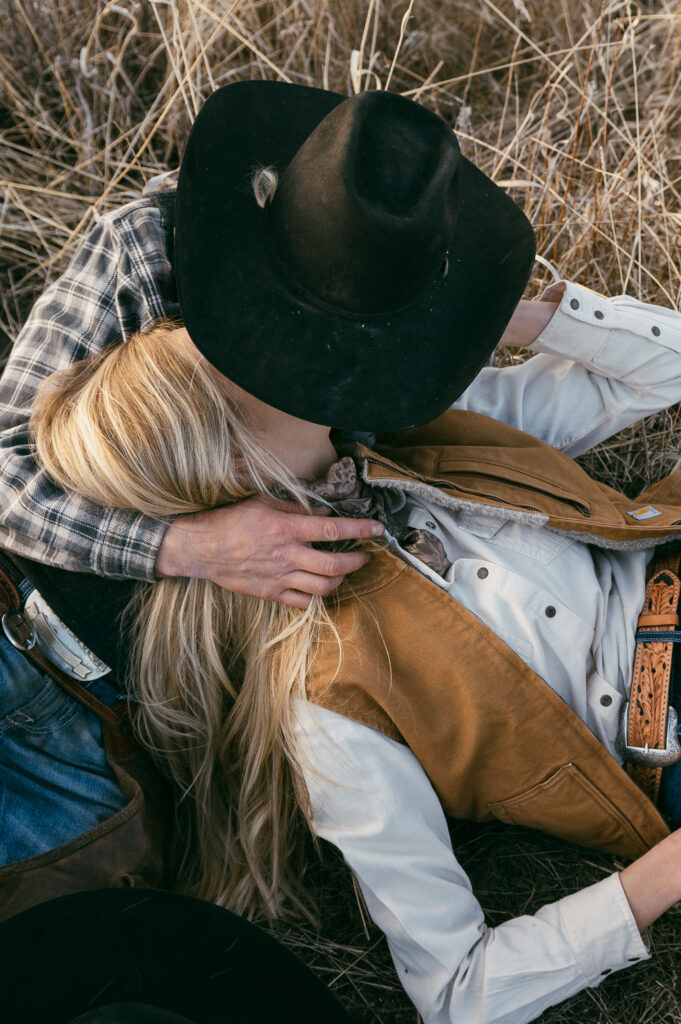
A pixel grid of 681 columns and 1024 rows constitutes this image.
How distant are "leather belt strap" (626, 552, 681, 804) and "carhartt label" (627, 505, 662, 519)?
150 mm

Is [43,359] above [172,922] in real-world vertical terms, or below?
above

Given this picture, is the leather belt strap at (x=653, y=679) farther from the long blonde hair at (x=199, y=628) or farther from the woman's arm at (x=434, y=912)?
the long blonde hair at (x=199, y=628)

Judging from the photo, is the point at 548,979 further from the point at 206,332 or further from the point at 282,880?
the point at 206,332

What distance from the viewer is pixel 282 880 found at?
2049 mm

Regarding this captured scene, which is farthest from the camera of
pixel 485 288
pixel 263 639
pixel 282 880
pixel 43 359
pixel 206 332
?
Answer: pixel 282 880

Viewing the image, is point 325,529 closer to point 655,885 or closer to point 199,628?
point 199,628

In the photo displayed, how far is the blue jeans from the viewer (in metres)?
1.77

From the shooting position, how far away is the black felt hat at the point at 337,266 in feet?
3.90

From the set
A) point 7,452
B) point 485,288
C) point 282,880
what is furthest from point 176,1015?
point 485,288

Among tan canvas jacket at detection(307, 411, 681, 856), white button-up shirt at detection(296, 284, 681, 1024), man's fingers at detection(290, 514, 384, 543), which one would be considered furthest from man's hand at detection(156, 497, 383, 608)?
white button-up shirt at detection(296, 284, 681, 1024)

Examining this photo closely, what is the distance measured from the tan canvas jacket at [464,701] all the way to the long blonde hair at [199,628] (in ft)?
0.38

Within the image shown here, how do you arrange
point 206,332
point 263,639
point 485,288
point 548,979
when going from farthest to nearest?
point 263,639
point 548,979
point 485,288
point 206,332

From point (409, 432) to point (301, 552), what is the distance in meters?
0.58

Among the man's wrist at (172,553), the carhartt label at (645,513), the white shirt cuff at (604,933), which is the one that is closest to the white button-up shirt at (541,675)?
the white shirt cuff at (604,933)
